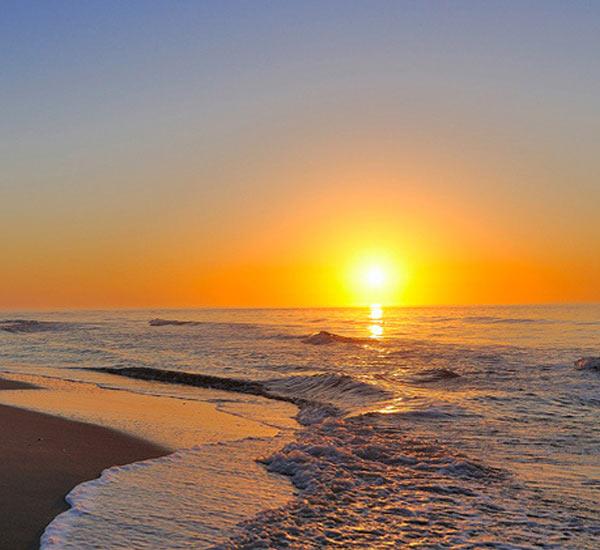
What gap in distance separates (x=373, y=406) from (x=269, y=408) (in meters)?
2.90

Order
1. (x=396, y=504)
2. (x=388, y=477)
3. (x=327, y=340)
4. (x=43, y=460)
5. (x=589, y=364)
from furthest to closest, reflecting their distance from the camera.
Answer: (x=327, y=340) → (x=589, y=364) → (x=43, y=460) → (x=388, y=477) → (x=396, y=504)

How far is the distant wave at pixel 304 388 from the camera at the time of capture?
16405mm

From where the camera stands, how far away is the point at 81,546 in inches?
222

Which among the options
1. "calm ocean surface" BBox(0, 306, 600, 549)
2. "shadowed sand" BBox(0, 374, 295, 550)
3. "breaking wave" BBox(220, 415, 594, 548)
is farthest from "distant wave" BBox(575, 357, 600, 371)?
"breaking wave" BBox(220, 415, 594, 548)

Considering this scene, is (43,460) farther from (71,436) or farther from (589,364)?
(589,364)

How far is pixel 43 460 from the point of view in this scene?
8.95 m

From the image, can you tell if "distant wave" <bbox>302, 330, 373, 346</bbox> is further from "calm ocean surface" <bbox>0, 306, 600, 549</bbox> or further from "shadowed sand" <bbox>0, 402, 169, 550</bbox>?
"shadowed sand" <bbox>0, 402, 169, 550</bbox>

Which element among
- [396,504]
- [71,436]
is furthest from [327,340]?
[396,504]

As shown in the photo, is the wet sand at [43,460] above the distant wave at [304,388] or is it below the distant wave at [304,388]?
above

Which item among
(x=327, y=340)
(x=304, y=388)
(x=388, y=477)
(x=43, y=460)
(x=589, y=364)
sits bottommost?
(x=327, y=340)

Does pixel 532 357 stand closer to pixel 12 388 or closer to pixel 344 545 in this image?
pixel 12 388

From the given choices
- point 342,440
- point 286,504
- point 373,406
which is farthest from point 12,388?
point 286,504

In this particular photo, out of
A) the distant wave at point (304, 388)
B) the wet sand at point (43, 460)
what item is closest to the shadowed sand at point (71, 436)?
the wet sand at point (43, 460)

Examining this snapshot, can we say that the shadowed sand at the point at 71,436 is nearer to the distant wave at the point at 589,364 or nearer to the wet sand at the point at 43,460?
the wet sand at the point at 43,460
